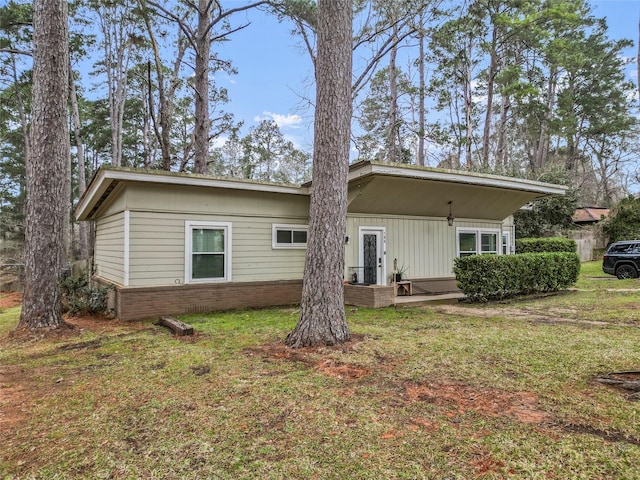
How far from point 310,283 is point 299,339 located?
752 millimetres

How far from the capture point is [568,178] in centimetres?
2002

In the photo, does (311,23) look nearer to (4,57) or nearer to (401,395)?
(401,395)

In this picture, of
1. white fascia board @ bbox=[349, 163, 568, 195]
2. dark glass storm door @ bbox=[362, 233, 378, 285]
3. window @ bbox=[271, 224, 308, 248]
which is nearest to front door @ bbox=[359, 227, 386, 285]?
dark glass storm door @ bbox=[362, 233, 378, 285]

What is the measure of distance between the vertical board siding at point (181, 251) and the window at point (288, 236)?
0.13 meters

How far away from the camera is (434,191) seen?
983cm

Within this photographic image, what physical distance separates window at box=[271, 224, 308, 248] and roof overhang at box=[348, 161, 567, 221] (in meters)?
1.41

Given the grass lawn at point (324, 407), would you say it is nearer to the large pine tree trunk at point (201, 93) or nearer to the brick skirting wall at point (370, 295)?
the brick skirting wall at point (370, 295)

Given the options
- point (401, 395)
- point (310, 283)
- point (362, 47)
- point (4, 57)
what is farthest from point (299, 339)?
point (4, 57)

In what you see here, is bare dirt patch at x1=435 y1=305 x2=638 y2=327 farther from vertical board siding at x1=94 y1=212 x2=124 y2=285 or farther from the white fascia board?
vertical board siding at x1=94 y1=212 x2=124 y2=285

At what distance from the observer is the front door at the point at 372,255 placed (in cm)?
983

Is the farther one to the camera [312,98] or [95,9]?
[95,9]

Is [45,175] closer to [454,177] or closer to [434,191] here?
[454,177]

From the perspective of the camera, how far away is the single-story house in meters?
7.48

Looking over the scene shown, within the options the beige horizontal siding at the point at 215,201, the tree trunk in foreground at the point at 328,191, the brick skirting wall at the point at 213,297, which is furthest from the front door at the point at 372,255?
the tree trunk in foreground at the point at 328,191
